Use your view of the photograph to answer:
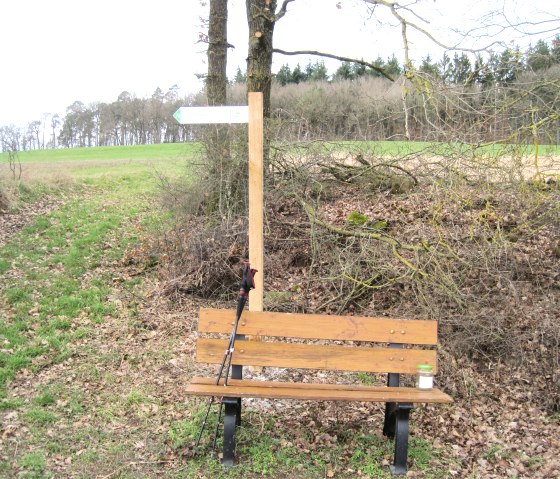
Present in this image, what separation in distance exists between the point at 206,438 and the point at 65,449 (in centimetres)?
112

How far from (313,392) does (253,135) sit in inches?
96.7

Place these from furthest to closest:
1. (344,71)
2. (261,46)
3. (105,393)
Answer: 1. (344,71)
2. (261,46)
3. (105,393)

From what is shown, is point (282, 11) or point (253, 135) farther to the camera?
point (282, 11)

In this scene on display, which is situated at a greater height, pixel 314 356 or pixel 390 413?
pixel 314 356

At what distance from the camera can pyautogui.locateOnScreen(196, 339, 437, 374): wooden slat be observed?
459 centimetres

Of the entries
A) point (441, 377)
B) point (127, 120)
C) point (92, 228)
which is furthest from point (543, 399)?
point (127, 120)

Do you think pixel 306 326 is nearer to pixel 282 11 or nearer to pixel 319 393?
pixel 319 393

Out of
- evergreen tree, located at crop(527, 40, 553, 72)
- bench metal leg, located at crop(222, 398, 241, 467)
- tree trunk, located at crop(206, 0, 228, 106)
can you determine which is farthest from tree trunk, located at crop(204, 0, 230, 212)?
bench metal leg, located at crop(222, 398, 241, 467)

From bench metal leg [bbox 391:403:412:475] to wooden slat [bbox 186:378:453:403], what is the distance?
0.10 m

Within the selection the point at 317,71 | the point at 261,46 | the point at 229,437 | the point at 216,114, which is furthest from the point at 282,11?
the point at 317,71

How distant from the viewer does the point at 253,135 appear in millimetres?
5320

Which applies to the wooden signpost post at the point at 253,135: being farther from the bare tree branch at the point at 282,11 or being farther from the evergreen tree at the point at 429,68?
the bare tree branch at the point at 282,11

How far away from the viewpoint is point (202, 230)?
861 cm

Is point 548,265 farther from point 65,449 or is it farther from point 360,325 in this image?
point 65,449
